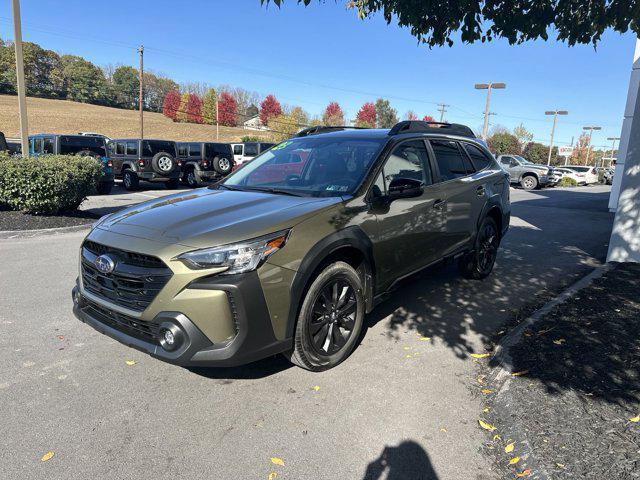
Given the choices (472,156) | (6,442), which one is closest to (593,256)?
(472,156)

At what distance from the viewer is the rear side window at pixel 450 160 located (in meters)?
4.68

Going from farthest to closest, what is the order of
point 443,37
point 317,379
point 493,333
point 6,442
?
point 443,37 < point 493,333 < point 317,379 < point 6,442

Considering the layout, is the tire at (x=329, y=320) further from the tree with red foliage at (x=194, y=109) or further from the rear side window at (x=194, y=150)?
the tree with red foliage at (x=194, y=109)

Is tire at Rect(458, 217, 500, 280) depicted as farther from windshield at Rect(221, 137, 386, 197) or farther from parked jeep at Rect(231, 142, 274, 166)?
parked jeep at Rect(231, 142, 274, 166)

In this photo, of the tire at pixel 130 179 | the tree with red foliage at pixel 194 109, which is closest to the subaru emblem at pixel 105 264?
the tire at pixel 130 179

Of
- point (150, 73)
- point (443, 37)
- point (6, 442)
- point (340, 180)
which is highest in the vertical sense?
point (150, 73)

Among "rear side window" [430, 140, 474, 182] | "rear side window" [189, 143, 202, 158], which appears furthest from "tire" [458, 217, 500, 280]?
"rear side window" [189, 143, 202, 158]

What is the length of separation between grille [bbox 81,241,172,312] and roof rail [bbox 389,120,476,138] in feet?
8.45

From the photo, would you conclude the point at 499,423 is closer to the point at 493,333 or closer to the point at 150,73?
Answer: the point at 493,333

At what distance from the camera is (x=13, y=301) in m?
4.66

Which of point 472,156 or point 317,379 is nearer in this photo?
point 317,379

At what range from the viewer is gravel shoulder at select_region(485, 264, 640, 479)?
2402 millimetres

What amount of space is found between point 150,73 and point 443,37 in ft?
391

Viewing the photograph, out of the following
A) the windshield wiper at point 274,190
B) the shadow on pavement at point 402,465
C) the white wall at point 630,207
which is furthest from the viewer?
the white wall at point 630,207
